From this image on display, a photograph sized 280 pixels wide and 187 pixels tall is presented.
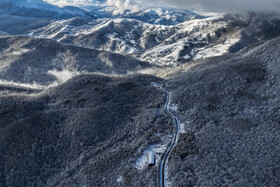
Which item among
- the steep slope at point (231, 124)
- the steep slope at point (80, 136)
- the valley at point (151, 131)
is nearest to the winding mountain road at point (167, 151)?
the valley at point (151, 131)

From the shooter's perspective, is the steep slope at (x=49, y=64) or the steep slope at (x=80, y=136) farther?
the steep slope at (x=49, y=64)

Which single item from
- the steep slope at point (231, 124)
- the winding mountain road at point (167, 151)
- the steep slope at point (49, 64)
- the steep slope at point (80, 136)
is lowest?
the steep slope at point (49, 64)

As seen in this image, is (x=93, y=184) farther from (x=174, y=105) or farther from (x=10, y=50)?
(x=10, y=50)

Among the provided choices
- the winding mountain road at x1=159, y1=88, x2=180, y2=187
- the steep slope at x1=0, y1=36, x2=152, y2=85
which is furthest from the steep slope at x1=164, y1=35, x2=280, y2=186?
the steep slope at x1=0, y1=36, x2=152, y2=85

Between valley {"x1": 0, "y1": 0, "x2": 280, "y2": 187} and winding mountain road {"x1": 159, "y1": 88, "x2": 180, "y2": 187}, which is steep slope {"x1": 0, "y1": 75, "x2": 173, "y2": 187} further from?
winding mountain road {"x1": 159, "y1": 88, "x2": 180, "y2": 187}

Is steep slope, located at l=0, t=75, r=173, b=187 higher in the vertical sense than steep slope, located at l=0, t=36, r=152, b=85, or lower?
higher

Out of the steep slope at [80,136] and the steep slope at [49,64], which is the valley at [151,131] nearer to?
the steep slope at [80,136]
